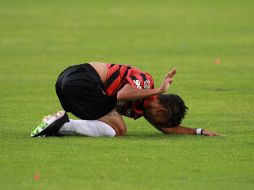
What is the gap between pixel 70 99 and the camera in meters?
12.5

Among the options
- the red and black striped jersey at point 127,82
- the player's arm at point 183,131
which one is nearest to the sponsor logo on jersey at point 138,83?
the red and black striped jersey at point 127,82

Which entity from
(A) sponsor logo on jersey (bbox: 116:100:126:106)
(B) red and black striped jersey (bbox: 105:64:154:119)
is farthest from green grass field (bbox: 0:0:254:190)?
(A) sponsor logo on jersey (bbox: 116:100:126:106)

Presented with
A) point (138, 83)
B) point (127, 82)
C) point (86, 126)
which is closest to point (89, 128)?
point (86, 126)

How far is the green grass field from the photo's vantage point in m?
10.4

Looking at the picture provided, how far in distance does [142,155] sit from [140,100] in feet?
4.32

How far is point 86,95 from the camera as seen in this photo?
1249 centimetres

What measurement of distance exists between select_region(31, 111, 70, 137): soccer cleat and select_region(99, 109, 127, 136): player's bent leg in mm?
481

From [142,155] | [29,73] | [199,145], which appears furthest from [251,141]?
[29,73]

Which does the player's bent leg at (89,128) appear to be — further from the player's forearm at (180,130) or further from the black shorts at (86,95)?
the player's forearm at (180,130)

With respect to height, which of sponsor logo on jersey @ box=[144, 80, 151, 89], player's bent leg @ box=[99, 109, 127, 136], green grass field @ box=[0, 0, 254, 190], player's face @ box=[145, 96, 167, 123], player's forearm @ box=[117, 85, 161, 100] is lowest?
green grass field @ box=[0, 0, 254, 190]

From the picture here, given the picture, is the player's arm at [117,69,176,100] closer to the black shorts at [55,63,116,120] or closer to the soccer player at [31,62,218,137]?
the soccer player at [31,62,218,137]

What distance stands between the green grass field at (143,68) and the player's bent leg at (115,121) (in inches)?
8.7

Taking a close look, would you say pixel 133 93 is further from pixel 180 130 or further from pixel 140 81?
pixel 180 130

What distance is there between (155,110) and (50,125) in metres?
1.30
